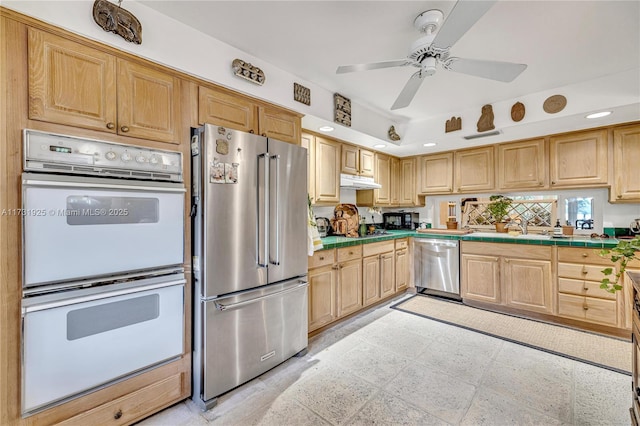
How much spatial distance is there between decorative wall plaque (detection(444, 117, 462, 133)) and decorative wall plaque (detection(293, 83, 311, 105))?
192 centimetres

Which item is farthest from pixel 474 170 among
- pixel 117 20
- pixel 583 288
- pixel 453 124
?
pixel 117 20

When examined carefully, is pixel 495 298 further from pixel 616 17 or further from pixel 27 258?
pixel 27 258

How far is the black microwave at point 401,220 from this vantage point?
4637 millimetres

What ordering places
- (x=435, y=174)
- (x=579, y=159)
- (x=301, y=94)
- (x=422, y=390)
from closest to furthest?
(x=422, y=390), (x=301, y=94), (x=579, y=159), (x=435, y=174)

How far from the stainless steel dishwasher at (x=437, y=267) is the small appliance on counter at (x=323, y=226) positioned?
1.32 metres

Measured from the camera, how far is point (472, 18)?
1343 millimetres

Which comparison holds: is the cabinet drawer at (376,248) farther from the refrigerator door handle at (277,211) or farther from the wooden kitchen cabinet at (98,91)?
the wooden kitchen cabinet at (98,91)

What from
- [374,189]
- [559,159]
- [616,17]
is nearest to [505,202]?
[559,159]

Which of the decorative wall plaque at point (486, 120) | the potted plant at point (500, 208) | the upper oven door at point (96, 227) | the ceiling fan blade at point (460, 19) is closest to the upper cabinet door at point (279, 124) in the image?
the upper oven door at point (96, 227)

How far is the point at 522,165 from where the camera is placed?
3.50 metres

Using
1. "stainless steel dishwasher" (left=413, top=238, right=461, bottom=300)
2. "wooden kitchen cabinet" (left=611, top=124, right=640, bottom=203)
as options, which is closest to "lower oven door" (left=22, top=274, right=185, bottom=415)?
"stainless steel dishwasher" (left=413, top=238, right=461, bottom=300)

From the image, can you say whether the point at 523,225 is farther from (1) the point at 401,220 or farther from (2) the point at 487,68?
(2) the point at 487,68

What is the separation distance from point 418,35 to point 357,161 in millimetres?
1818

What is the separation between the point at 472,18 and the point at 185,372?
259cm
